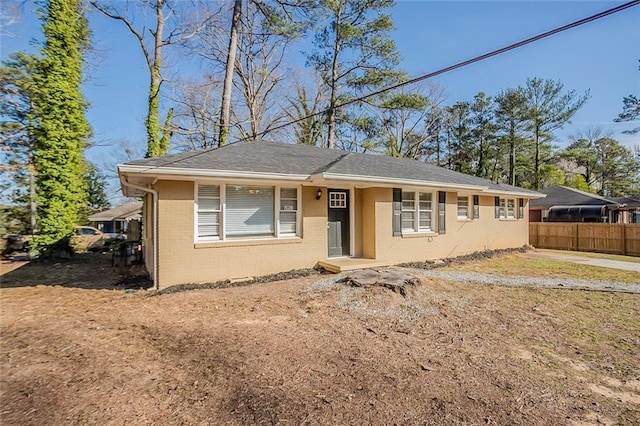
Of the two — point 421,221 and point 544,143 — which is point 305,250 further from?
point 544,143

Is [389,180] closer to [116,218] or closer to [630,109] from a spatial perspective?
[630,109]

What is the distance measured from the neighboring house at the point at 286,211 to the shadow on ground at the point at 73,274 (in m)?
0.80

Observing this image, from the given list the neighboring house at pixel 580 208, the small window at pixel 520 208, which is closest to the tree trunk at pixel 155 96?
the small window at pixel 520 208

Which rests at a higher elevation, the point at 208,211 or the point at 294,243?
the point at 208,211

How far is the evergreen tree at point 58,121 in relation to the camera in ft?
36.8

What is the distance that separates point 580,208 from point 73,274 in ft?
91.2

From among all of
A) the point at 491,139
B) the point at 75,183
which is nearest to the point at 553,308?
the point at 75,183

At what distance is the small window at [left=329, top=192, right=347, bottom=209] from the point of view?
9.48 m

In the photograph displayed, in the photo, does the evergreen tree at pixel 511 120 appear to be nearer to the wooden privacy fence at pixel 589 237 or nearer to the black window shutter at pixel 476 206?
the wooden privacy fence at pixel 589 237

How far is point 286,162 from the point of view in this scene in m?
9.23

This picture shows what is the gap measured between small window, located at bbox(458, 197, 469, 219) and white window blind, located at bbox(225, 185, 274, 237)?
8.08 meters

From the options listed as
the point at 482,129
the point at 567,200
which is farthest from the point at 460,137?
the point at 567,200

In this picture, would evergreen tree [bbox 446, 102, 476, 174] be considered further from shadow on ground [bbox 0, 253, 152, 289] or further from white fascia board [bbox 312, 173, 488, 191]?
shadow on ground [bbox 0, 253, 152, 289]

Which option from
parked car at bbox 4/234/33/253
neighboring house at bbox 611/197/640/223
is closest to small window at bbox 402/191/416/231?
parked car at bbox 4/234/33/253
